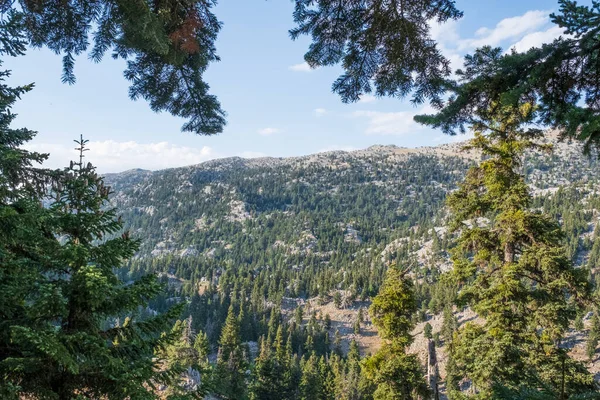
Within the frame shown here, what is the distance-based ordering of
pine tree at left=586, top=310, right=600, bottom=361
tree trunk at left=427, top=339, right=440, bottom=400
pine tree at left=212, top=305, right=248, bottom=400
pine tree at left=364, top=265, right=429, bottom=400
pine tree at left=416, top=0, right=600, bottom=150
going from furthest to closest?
pine tree at left=586, top=310, right=600, bottom=361
pine tree at left=212, top=305, right=248, bottom=400
pine tree at left=364, top=265, right=429, bottom=400
tree trunk at left=427, top=339, right=440, bottom=400
pine tree at left=416, top=0, right=600, bottom=150

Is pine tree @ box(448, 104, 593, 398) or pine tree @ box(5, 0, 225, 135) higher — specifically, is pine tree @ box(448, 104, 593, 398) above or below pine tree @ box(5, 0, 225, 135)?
below

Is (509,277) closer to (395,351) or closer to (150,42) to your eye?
(395,351)

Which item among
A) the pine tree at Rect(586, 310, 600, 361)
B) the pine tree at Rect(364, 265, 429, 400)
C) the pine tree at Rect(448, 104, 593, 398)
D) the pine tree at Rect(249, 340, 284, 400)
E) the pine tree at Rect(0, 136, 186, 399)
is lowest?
the pine tree at Rect(586, 310, 600, 361)

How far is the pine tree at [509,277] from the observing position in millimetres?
10016

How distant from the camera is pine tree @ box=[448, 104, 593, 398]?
32.9ft

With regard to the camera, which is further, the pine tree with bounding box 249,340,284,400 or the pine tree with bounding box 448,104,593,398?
the pine tree with bounding box 249,340,284,400

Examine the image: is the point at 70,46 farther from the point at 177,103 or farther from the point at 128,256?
the point at 128,256

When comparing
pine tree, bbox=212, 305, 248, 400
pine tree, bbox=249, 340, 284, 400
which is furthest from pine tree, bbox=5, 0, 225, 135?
pine tree, bbox=249, 340, 284, 400

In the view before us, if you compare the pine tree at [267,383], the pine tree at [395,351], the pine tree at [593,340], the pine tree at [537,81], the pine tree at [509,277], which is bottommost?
the pine tree at [593,340]

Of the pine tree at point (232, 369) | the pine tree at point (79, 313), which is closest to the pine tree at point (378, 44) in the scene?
the pine tree at point (79, 313)

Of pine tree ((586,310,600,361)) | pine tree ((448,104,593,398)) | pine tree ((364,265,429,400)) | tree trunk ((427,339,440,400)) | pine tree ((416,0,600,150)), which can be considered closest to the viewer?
pine tree ((416,0,600,150))

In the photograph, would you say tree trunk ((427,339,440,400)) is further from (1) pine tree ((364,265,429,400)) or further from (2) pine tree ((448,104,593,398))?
(1) pine tree ((364,265,429,400))

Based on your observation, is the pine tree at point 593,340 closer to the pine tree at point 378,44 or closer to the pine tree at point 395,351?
the pine tree at point 395,351

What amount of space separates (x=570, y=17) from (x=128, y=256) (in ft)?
16.3
